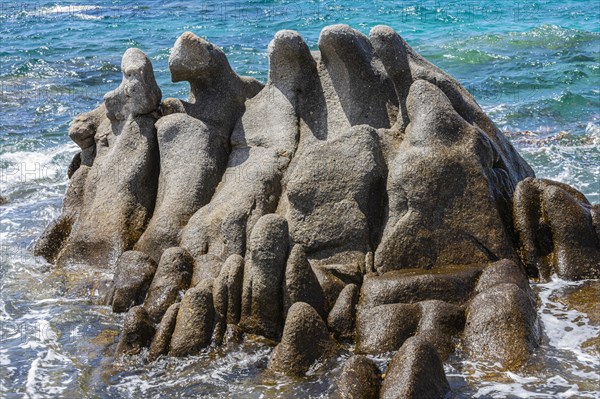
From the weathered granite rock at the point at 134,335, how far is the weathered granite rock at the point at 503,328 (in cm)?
276

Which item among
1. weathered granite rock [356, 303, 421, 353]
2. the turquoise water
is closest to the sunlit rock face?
weathered granite rock [356, 303, 421, 353]

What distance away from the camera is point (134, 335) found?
8.09 metres

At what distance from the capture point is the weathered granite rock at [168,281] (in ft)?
28.6

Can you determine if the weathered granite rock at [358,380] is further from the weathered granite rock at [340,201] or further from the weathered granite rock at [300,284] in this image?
the weathered granite rock at [340,201]

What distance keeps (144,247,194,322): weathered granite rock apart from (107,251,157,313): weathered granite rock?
7.9 inches

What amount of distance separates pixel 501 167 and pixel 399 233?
1710 mm

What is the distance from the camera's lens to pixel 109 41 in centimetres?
2431

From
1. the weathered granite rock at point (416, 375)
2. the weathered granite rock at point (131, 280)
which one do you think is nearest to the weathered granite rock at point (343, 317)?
the weathered granite rock at point (416, 375)

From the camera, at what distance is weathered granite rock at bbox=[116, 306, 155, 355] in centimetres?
808

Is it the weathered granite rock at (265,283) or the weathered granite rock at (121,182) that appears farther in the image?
the weathered granite rock at (121,182)

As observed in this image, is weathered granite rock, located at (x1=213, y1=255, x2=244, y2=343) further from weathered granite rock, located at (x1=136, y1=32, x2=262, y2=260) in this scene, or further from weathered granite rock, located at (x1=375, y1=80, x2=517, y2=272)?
weathered granite rock, located at (x1=136, y1=32, x2=262, y2=260)

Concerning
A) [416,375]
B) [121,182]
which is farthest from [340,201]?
[121,182]

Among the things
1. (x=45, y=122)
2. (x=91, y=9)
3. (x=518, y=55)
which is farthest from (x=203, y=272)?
(x=91, y=9)

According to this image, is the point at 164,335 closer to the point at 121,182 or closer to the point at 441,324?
the point at 441,324
